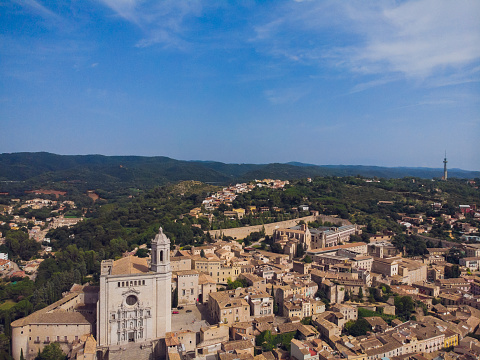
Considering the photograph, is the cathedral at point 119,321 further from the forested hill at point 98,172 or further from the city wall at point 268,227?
the forested hill at point 98,172

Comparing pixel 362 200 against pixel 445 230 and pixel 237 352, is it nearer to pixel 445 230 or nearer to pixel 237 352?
pixel 445 230

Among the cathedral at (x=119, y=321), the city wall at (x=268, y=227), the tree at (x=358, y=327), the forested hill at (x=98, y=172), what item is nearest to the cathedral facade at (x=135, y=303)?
the cathedral at (x=119, y=321)

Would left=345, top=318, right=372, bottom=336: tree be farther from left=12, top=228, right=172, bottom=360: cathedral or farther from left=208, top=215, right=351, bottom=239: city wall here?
left=208, top=215, right=351, bottom=239: city wall

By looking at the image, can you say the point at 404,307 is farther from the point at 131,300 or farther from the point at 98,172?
the point at 98,172

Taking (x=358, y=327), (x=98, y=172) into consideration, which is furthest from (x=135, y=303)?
(x=98, y=172)

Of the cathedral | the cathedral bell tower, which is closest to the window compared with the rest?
the cathedral

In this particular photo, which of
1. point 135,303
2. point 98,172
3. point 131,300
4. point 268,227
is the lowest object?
point 268,227
